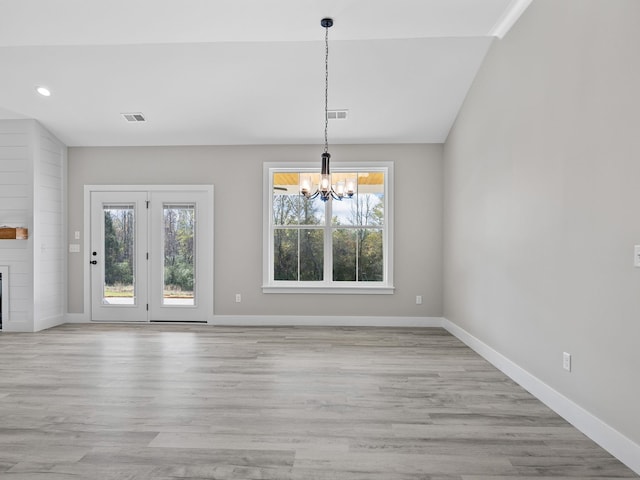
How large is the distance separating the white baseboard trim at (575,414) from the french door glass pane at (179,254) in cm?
425

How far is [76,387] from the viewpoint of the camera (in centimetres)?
365

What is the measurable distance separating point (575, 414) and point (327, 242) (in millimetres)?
4192

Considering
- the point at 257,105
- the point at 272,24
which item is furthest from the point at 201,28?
the point at 257,105

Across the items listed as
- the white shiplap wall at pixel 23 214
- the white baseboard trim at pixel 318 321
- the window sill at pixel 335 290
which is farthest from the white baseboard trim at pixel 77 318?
the window sill at pixel 335 290

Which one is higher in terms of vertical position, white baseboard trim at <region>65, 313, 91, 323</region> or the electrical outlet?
the electrical outlet

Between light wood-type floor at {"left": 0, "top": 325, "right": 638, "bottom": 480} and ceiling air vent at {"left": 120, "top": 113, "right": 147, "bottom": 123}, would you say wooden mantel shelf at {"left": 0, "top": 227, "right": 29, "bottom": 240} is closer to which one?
light wood-type floor at {"left": 0, "top": 325, "right": 638, "bottom": 480}

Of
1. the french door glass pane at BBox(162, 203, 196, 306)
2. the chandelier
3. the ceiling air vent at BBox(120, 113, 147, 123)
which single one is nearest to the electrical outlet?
the chandelier

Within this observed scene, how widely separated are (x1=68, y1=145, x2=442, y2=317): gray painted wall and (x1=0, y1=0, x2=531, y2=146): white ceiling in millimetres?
211

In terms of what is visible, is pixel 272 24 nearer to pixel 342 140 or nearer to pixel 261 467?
pixel 342 140

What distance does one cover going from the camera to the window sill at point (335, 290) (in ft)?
21.0

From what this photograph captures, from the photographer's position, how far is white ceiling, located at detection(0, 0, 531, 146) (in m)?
3.84

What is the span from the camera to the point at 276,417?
3.00 m

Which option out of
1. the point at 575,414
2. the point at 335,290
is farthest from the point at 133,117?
the point at 575,414

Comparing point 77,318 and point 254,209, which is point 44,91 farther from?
point 77,318
